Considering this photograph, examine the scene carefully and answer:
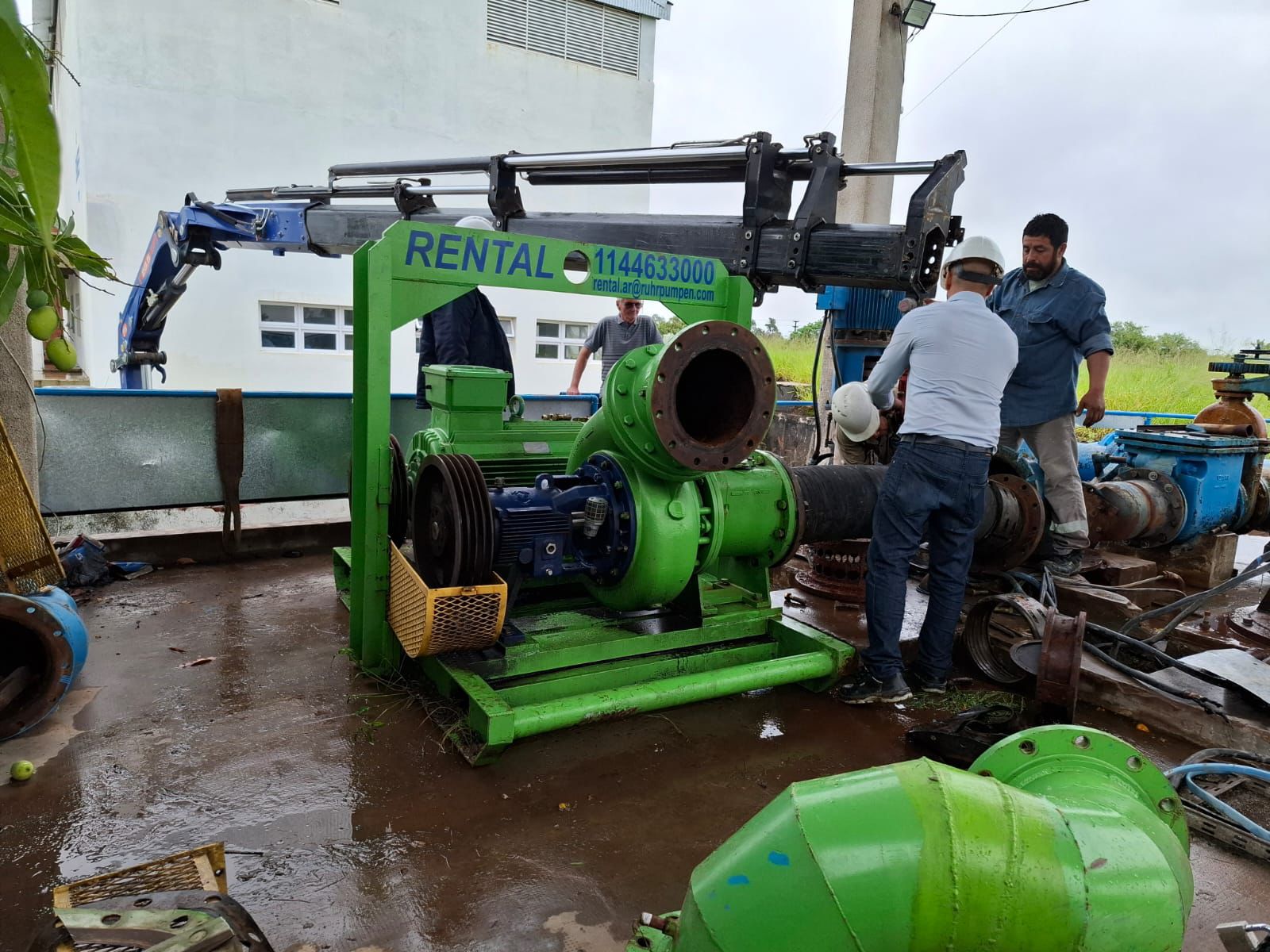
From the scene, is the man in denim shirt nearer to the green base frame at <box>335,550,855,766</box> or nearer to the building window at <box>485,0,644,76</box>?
the green base frame at <box>335,550,855,766</box>

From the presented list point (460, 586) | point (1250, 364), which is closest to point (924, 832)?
point (460, 586)

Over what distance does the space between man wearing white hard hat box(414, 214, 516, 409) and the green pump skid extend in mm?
1242

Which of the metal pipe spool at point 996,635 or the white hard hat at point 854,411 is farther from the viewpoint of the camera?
the white hard hat at point 854,411

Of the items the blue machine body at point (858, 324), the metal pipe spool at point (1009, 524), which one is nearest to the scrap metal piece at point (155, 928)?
the metal pipe spool at point (1009, 524)

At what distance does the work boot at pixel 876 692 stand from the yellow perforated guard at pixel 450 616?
55.4 inches

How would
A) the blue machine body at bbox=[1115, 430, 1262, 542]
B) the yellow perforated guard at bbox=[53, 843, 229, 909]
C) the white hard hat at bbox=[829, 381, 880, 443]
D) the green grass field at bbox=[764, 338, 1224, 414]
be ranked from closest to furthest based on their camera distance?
1. the yellow perforated guard at bbox=[53, 843, 229, 909]
2. the white hard hat at bbox=[829, 381, 880, 443]
3. the blue machine body at bbox=[1115, 430, 1262, 542]
4. the green grass field at bbox=[764, 338, 1224, 414]

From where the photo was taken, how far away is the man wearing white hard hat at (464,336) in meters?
4.36

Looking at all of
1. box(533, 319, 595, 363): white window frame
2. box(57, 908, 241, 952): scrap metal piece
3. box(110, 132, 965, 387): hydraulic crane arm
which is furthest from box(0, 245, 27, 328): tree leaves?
box(533, 319, 595, 363): white window frame

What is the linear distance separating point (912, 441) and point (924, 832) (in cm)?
241

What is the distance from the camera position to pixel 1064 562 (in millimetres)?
4266

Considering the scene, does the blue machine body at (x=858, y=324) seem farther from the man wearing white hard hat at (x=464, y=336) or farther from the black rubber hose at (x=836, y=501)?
the man wearing white hard hat at (x=464, y=336)

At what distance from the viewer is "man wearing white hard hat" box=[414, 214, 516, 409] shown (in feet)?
14.3

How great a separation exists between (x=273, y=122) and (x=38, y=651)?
1063 cm

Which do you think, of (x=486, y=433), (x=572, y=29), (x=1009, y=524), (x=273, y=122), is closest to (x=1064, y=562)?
(x=1009, y=524)
